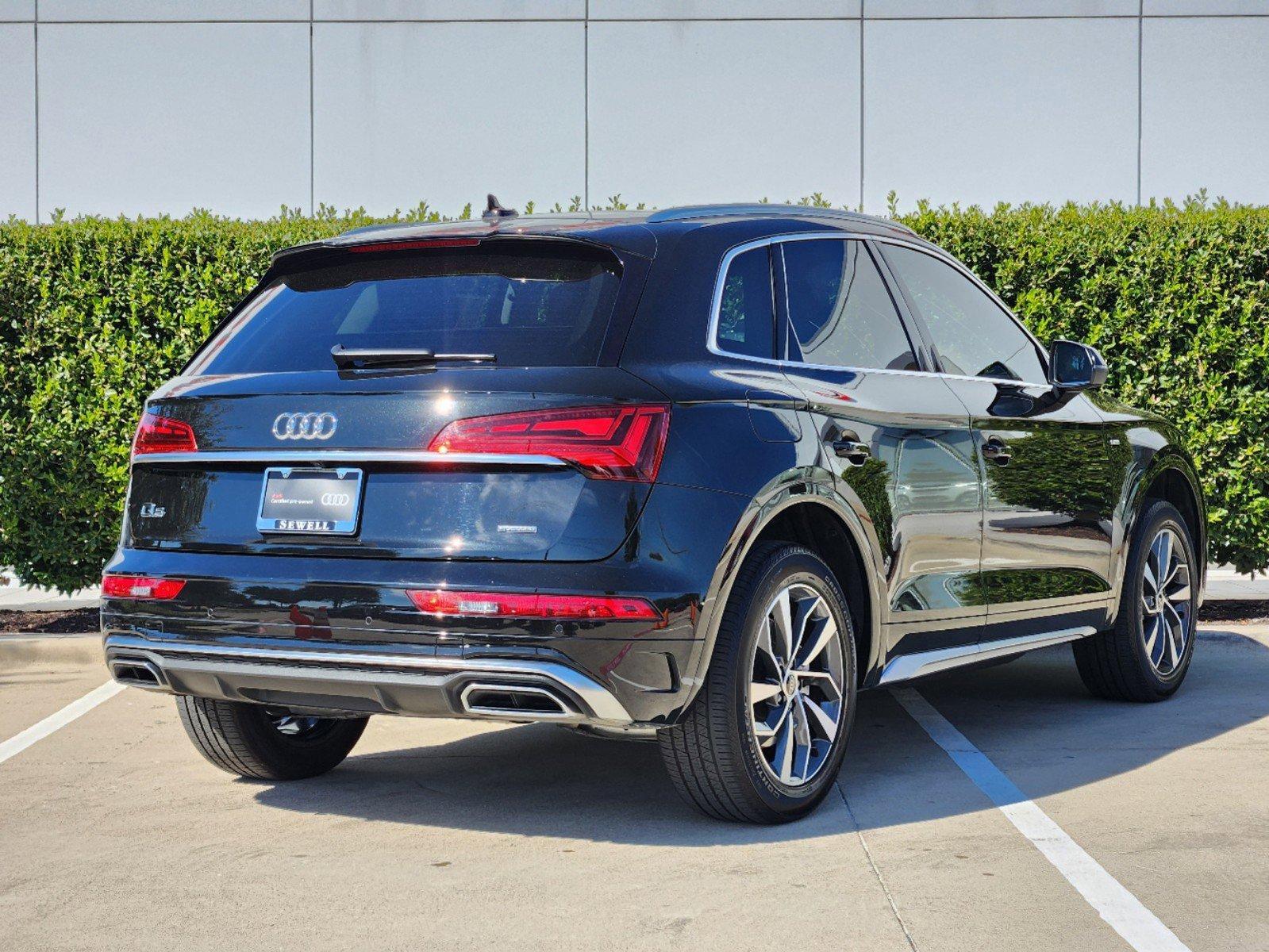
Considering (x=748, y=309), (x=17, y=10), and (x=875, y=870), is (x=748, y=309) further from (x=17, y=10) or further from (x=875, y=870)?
(x=17, y=10)

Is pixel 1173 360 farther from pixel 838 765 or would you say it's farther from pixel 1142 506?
pixel 838 765

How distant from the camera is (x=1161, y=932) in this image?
392 centimetres

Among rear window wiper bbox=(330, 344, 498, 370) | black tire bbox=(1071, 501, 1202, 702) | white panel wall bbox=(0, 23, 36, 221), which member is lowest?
black tire bbox=(1071, 501, 1202, 702)

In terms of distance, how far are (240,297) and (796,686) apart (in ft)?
16.8

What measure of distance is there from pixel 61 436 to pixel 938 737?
5196 millimetres

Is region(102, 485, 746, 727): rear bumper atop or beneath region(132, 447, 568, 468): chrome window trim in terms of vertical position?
beneath

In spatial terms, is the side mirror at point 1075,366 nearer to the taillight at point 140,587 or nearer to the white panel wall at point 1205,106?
the taillight at point 140,587

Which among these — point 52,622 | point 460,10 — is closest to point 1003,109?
point 460,10

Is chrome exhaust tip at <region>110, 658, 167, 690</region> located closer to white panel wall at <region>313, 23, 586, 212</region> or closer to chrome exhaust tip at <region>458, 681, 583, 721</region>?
chrome exhaust tip at <region>458, 681, 583, 721</region>

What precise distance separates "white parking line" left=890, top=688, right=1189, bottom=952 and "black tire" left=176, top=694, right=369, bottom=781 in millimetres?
2179

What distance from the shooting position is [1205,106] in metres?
13.3

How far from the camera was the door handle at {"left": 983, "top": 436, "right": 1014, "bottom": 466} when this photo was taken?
591cm

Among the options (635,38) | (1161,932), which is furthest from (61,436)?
(1161,932)

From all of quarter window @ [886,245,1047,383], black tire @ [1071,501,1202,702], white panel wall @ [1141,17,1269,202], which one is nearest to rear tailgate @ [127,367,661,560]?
quarter window @ [886,245,1047,383]
